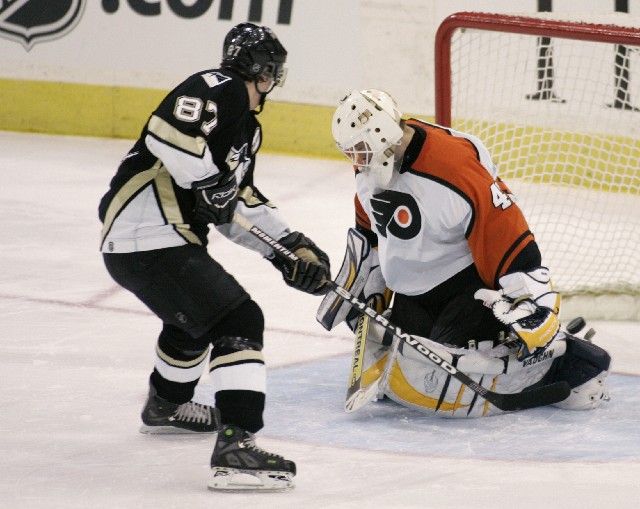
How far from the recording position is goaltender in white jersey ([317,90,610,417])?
3225mm

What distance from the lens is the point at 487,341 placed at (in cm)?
343

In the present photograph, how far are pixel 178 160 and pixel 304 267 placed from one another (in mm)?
463

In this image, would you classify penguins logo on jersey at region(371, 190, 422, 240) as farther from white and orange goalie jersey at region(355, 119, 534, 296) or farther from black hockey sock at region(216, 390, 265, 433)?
black hockey sock at region(216, 390, 265, 433)

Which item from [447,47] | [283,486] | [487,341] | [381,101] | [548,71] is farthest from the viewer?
[548,71]

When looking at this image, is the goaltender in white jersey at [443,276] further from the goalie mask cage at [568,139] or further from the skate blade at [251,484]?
the goalie mask cage at [568,139]

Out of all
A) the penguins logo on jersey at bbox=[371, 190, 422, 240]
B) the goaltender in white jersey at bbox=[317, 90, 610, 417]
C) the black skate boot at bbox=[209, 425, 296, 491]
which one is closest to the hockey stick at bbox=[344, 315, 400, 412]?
the goaltender in white jersey at bbox=[317, 90, 610, 417]

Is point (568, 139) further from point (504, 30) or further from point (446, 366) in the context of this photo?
point (446, 366)

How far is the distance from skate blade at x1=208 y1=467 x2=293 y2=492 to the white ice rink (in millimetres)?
20

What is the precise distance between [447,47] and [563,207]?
3.00 ft

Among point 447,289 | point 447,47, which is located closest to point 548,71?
point 447,47

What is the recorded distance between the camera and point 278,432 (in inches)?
127

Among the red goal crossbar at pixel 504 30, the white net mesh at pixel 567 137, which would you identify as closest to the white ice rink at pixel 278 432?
the white net mesh at pixel 567 137

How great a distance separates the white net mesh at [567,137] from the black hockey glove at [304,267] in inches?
60.1

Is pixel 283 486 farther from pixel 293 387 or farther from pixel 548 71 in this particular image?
pixel 548 71
